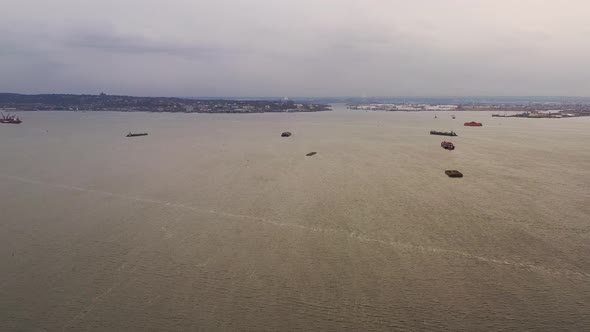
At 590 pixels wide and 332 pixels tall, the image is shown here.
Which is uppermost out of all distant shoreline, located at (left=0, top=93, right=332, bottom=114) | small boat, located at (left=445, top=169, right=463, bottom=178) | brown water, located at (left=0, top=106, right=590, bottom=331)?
distant shoreline, located at (left=0, top=93, right=332, bottom=114)

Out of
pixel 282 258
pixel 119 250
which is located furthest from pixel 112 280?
pixel 282 258

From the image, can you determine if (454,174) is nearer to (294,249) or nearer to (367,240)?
(367,240)

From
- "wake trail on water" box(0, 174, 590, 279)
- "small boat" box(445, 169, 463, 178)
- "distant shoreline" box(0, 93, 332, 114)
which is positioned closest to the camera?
"wake trail on water" box(0, 174, 590, 279)

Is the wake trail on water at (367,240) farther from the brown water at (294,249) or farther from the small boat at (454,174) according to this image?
the small boat at (454,174)

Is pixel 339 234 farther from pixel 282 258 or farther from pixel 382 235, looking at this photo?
pixel 282 258

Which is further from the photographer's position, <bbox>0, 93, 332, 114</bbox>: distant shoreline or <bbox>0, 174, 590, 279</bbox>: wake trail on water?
<bbox>0, 93, 332, 114</bbox>: distant shoreline

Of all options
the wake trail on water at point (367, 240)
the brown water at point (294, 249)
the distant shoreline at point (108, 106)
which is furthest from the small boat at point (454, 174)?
the distant shoreline at point (108, 106)

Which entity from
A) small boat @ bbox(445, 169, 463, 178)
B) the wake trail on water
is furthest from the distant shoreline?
the wake trail on water

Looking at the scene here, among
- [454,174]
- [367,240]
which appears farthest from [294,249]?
[454,174]

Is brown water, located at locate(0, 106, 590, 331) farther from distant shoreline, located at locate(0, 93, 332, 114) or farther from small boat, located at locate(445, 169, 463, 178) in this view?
distant shoreline, located at locate(0, 93, 332, 114)
